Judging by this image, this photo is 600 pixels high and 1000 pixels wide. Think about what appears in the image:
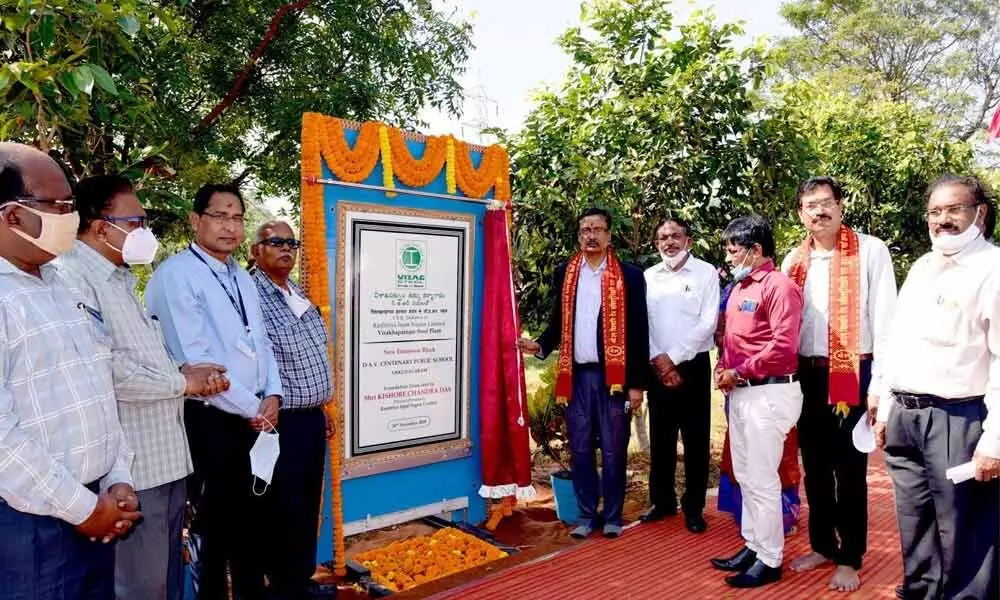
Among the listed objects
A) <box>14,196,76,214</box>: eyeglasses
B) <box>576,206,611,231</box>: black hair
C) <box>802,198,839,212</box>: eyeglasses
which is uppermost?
<box>576,206,611,231</box>: black hair

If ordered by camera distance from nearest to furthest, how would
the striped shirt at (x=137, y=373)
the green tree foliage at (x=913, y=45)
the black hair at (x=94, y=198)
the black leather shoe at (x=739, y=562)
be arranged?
1. the striped shirt at (x=137, y=373)
2. the black hair at (x=94, y=198)
3. the black leather shoe at (x=739, y=562)
4. the green tree foliage at (x=913, y=45)

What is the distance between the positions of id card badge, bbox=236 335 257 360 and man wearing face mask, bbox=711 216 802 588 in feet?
7.43

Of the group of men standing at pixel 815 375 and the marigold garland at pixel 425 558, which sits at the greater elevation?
the group of men standing at pixel 815 375

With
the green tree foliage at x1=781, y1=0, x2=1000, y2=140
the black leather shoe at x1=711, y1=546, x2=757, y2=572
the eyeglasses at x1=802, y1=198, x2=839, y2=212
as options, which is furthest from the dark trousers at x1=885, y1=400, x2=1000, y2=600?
the green tree foliage at x1=781, y1=0, x2=1000, y2=140

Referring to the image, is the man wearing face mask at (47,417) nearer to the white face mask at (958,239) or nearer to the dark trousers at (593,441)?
the dark trousers at (593,441)

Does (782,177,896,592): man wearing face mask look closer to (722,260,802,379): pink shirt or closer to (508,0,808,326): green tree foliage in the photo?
(722,260,802,379): pink shirt

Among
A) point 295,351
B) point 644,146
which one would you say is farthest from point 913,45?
point 295,351

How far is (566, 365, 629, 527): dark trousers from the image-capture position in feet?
14.0

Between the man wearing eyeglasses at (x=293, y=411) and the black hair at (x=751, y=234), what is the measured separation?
2162mm

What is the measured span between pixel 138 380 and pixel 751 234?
2.86 m

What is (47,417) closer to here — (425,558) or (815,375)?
(425,558)

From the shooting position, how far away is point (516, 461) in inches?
174

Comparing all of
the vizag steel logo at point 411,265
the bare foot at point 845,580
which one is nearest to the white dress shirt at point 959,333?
the bare foot at point 845,580

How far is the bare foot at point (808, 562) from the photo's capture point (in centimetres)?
367
